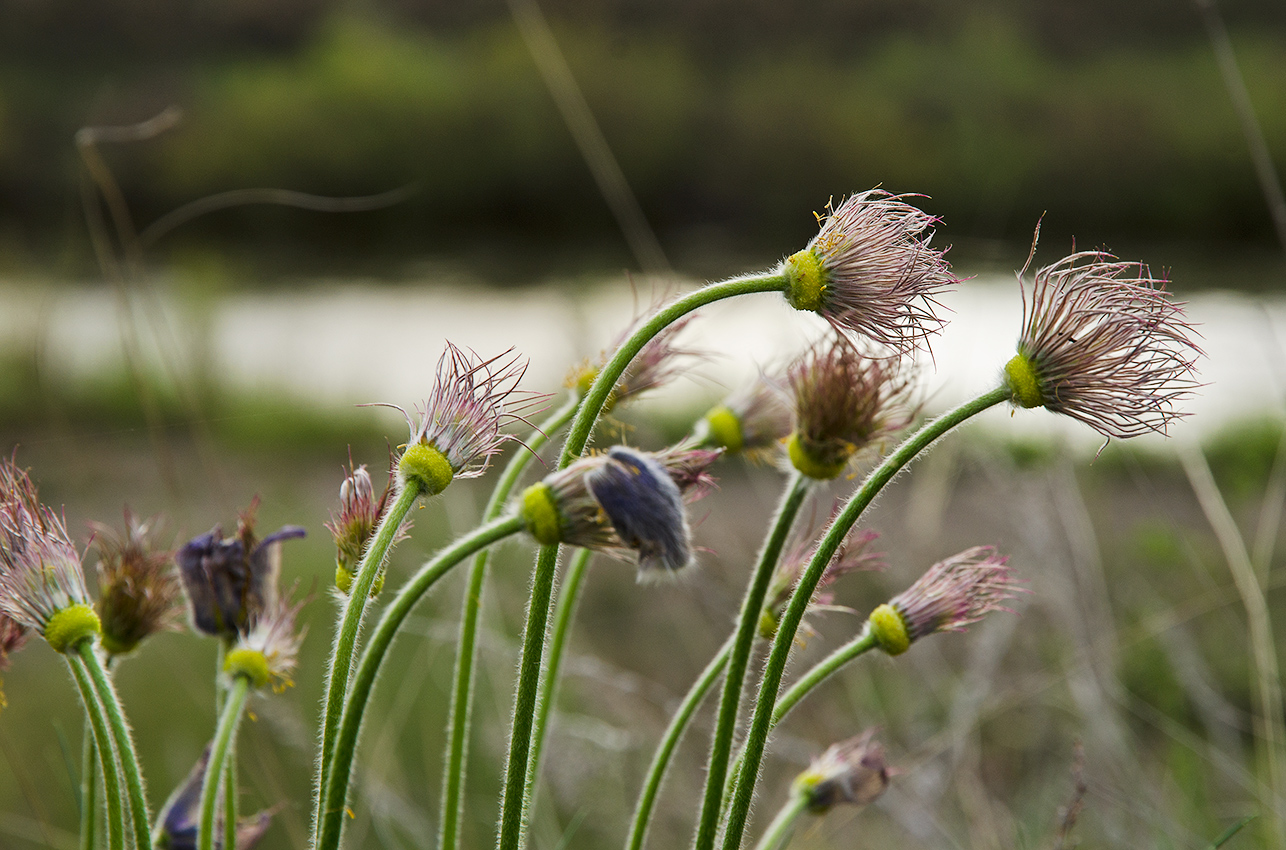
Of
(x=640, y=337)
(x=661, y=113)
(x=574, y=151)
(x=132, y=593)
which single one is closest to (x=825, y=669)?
(x=640, y=337)

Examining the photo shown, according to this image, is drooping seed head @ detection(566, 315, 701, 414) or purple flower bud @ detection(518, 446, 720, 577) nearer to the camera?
purple flower bud @ detection(518, 446, 720, 577)

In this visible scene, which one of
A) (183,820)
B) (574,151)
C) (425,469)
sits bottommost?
(183,820)

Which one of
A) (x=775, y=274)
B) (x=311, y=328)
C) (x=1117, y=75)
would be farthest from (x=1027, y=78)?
(x=775, y=274)

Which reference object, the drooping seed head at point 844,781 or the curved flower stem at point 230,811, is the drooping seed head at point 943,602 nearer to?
the drooping seed head at point 844,781

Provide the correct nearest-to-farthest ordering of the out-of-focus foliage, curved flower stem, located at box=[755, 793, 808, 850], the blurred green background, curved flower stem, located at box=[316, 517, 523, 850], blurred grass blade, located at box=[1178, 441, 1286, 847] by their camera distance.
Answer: curved flower stem, located at box=[316, 517, 523, 850] < curved flower stem, located at box=[755, 793, 808, 850] < blurred grass blade, located at box=[1178, 441, 1286, 847] < the blurred green background < the out-of-focus foliage

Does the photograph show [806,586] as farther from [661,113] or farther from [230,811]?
[661,113]

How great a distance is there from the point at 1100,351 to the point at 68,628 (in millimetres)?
247

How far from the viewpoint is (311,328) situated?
464cm

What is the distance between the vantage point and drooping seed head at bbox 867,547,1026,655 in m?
0.27

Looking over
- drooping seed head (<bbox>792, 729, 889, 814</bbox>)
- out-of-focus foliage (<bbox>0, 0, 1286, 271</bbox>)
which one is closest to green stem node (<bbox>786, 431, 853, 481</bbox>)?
drooping seed head (<bbox>792, 729, 889, 814</bbox>)

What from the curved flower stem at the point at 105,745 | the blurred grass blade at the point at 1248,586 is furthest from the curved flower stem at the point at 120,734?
the blurred grass blade at the point at 1248,586

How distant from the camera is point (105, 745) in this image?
9.7 inches

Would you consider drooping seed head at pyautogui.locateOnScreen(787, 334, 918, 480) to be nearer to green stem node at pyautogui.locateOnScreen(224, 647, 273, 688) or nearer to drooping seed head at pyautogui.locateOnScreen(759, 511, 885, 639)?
drooping seed head at pyautogui.locateOnScreen(759, 511, 885, 639)

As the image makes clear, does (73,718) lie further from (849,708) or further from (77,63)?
(77,63)
